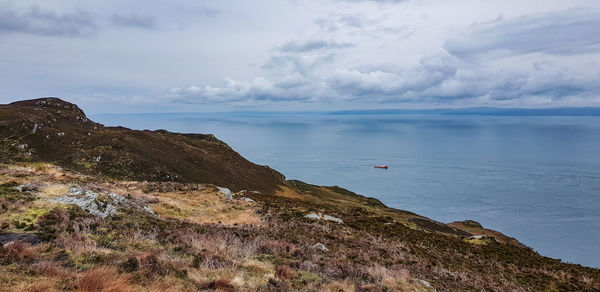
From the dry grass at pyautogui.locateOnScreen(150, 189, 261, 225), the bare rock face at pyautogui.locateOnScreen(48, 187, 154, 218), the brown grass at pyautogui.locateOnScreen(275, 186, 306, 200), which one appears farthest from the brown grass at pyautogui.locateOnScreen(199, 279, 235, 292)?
the brown grass at pyautogui.locateOnScreen(275, 186, 306, 200)

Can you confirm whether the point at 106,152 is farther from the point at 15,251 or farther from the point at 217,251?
the point at 15,251

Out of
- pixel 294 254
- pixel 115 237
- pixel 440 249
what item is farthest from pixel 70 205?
pixel 440 249

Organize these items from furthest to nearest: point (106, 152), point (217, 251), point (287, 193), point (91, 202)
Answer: point (287, 193) → point (106, 152) → point (91, 202) → point (217, 251)

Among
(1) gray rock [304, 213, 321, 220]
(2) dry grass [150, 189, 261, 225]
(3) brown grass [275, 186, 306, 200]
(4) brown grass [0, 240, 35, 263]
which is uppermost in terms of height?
(4) brown grass [0, 240, 35, 263]

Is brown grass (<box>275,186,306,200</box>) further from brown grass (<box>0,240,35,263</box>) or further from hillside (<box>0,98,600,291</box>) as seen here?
brown grass (<box>0,240,35,263</box>)

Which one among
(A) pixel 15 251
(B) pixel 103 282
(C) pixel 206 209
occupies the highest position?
(A) pixel 15 251

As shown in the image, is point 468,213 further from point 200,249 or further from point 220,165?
point 200,249

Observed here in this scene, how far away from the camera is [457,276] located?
1581cm

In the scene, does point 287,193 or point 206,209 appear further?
point 287,193

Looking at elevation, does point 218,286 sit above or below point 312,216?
above

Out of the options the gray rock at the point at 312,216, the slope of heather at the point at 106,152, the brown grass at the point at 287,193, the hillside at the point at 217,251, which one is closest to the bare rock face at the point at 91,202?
the hillside at the point at 217,251

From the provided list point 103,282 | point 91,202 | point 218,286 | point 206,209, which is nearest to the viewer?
point 103,282

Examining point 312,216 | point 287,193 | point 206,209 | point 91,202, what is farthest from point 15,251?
point 287,193

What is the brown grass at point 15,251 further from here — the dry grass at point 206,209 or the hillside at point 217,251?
the dry grass at point 206,209
